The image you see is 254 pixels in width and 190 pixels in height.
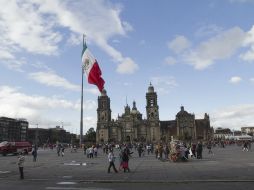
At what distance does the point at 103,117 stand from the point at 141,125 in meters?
16.0

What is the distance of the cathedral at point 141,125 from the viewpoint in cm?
15888

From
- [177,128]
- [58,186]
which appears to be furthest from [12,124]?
[58,186]

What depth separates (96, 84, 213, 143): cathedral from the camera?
159m

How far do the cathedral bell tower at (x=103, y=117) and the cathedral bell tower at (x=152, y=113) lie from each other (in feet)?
54.0

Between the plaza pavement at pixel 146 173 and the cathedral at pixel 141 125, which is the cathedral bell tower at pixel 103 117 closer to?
the cathedral at pixel 141 125

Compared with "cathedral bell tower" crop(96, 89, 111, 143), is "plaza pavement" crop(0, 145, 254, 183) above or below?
below

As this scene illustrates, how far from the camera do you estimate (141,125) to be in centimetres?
16438

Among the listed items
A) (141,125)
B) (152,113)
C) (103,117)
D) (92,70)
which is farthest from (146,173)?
(141,125)

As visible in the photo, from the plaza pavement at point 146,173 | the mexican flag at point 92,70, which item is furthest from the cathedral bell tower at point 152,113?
the plaza pavement at point 146,173

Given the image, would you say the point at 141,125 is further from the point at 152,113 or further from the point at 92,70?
the point at 92,70

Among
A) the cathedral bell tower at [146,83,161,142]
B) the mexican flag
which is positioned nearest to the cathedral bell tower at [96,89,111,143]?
the cathedral bell tower at [146,83,161,142]

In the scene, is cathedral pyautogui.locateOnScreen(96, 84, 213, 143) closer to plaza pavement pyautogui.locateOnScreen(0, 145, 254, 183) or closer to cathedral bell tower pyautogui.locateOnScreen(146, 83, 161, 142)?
cathedral bell tower pyautogui.locateOnScreen(146, 83, 161, 142)

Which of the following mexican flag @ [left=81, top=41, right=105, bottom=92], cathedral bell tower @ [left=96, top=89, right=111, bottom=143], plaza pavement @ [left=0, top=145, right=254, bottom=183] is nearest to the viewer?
plaza pavement @ [left=0, top=145, right=254, bottom=183]

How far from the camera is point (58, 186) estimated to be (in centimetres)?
1694
